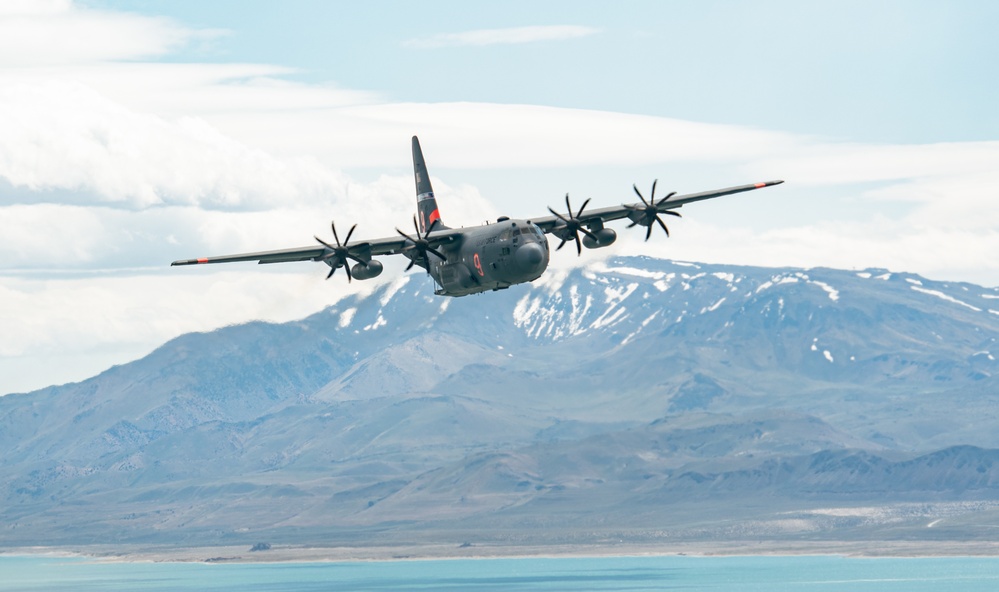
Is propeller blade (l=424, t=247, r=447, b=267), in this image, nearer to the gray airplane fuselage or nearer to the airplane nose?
the gray airplane fuselage

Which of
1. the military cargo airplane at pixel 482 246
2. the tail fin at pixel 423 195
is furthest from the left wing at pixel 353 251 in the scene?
the tail fin at pixel 423 195

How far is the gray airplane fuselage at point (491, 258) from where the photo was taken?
133375 mm

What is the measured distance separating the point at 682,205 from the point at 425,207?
30181 mm

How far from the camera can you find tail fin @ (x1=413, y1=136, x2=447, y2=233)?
16350 centimetres

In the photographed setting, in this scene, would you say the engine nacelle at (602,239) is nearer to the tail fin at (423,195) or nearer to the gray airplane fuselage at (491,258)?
the gray airplane fuselage at (491,258)

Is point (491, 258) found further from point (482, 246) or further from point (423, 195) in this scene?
point (423, 195)

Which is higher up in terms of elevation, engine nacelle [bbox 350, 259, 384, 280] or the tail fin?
the tail fin

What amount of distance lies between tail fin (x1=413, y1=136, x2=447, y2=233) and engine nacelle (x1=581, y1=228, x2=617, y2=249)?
24329 mm

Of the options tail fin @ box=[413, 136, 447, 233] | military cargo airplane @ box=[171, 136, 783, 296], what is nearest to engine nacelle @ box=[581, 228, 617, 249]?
military cargo airplane @ box=[171, 136, 783, 296]

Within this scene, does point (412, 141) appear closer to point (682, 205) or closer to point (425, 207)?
point (425, 207)

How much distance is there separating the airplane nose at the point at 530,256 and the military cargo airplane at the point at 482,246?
26cm

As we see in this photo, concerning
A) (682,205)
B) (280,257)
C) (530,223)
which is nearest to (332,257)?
(280,257)

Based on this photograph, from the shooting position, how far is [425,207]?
164 meters

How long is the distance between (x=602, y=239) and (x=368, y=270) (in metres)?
20.7
